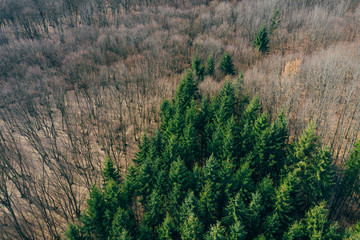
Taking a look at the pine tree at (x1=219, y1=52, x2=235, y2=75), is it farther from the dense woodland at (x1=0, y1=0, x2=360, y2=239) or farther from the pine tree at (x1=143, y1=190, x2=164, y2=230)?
the pine tree at (x1=143, y1=190, x2=164, y2=230)

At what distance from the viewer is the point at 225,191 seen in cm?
2433

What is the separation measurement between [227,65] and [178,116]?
20.5 m

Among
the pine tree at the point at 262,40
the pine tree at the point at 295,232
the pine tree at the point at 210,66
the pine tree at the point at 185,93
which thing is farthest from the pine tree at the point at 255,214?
the pine tree at the point at 262,40

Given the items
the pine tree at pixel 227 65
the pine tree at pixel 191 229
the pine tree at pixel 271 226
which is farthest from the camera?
the pine tree at pixel 227 65

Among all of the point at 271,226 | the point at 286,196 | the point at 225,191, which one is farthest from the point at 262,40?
the point at 271,226

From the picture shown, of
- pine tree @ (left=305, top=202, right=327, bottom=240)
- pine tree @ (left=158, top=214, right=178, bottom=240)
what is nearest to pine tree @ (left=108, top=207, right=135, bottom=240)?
pine tree @ (left=158, top=214, right=178, bottom=240)

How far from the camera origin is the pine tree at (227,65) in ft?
147

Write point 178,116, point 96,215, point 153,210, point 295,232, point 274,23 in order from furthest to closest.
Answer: point 274,23 → point 178,116 → point 153,210 → point 96,215 → point 295,232

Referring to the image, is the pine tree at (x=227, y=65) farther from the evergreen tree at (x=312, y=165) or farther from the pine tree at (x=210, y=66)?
the evergreen tree at (x=312, y=165)

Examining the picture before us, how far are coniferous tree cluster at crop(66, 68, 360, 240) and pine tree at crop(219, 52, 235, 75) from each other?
16.7m

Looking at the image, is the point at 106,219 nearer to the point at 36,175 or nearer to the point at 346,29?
the point at 36,175

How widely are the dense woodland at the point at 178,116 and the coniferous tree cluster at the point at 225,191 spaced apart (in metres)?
0.19

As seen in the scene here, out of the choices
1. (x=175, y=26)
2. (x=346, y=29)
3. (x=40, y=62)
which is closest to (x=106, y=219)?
(x=40, y=62)

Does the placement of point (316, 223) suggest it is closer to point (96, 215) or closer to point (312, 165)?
Answer: point (312, 165)
